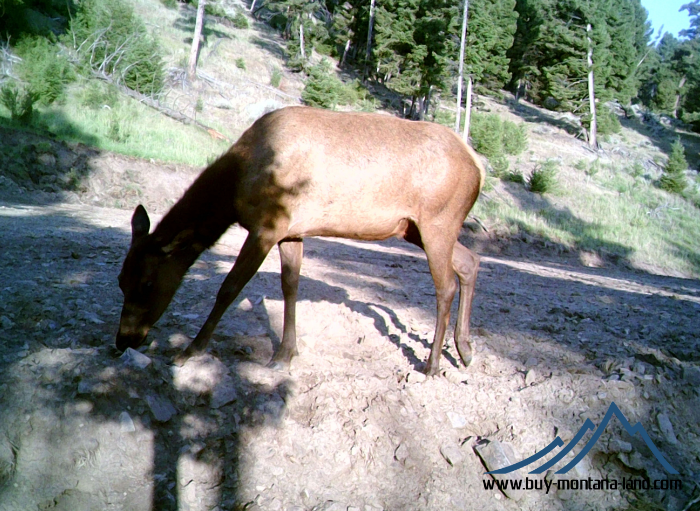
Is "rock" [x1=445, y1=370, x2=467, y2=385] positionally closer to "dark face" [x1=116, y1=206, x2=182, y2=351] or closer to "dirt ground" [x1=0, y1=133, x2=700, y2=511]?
"dirt ground" [x1=0, y1=133, x2=700, y2=511]

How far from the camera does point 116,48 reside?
23359 mm

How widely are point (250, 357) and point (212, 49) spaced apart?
35.2 meters

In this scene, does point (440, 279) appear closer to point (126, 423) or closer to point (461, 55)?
point (126, 423)

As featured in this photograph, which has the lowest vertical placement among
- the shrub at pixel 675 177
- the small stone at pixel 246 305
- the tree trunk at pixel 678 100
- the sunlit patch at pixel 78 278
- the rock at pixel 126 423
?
the sunlit patch at pixel 78 278

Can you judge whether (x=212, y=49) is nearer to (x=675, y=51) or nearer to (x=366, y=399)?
(x=366, y=399)

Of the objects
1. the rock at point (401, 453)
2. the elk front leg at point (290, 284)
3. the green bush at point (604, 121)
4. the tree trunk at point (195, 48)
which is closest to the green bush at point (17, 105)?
the tree trunk at point (195, 48)

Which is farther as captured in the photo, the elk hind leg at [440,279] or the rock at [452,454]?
the elk hind leg at [440,279]

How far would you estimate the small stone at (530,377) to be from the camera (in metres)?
4.05

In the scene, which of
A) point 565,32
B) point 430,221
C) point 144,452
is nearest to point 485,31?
point 565,32

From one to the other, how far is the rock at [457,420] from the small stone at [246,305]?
7.76 feet

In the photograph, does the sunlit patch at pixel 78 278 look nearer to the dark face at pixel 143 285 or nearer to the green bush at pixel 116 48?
the dark face at pixel 143 285

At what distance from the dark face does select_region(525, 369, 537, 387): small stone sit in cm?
300

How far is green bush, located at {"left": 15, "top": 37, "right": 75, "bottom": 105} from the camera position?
17641mm

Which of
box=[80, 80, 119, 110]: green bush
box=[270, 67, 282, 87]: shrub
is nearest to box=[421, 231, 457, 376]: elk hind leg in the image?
box=[80, 80, 119, 110]: green bush
